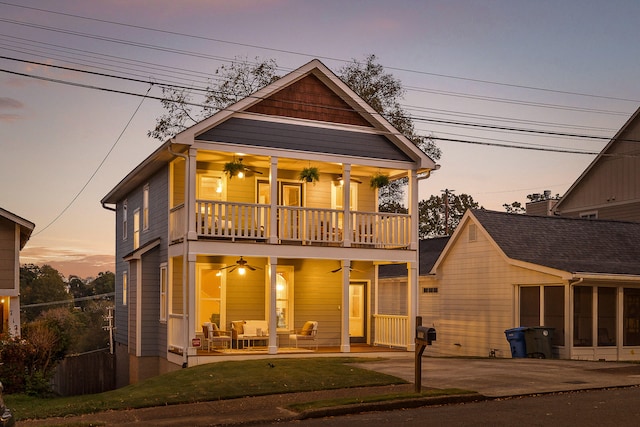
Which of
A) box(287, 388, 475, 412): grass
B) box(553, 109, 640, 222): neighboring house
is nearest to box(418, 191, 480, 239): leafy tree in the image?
box(553, 109, 640, 222): neighboring house

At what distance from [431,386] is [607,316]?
11991 mm

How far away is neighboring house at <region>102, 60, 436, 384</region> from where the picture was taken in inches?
862

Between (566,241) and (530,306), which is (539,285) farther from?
(566,241)

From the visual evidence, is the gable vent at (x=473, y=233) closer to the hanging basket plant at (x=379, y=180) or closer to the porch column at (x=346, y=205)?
the hanging basket plant at (x=379, y=180)

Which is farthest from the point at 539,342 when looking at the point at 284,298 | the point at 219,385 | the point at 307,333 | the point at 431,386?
the point at 219,385

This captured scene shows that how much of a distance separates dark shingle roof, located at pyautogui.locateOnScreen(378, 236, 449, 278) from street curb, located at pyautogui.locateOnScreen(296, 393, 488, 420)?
17.4m

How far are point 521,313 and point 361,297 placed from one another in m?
5.25

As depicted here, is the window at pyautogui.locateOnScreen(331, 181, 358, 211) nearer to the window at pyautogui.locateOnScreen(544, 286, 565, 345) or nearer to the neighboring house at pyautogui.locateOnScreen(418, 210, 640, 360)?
the neighboring house at pyautogui.locateOnScreen(418, 210, 640, 360)

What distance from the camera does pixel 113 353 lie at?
30.2 metres

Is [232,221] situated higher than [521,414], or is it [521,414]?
[232,221]

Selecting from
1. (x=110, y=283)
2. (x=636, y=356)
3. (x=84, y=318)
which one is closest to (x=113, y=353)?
(x=636, y=356)

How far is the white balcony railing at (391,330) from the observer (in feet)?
80.0

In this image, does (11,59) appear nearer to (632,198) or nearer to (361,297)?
(361,297)

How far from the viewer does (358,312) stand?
1069 inches
